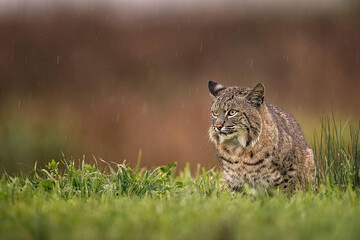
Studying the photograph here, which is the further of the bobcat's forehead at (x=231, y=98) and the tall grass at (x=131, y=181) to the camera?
the bobcat's forehead at (x=231, y=98)

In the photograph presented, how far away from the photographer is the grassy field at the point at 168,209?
11.1 feet

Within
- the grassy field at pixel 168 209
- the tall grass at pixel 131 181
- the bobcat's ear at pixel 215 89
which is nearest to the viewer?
the grassy field at pixel 168 209

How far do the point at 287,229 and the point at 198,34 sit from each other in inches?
383

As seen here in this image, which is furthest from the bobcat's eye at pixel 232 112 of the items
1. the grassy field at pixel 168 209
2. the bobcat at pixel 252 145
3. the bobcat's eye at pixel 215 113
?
the grassy field at pixel 168 209

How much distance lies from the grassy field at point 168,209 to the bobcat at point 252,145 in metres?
0.17

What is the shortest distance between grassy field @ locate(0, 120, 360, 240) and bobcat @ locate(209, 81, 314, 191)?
0.57 ft

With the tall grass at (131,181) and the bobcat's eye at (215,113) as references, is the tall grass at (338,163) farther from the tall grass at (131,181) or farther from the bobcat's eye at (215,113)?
the bobcat's eye at (215,113)

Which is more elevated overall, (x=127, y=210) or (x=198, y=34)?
(x=198, y=34)

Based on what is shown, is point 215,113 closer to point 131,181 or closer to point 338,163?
point 131,181

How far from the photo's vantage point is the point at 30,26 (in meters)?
12.0

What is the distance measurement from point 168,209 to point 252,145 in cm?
176

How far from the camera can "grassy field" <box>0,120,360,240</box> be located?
3.38m

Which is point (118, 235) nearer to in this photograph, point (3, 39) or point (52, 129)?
point (52, 129)

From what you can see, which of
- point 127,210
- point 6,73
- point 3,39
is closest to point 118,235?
point 127,210
